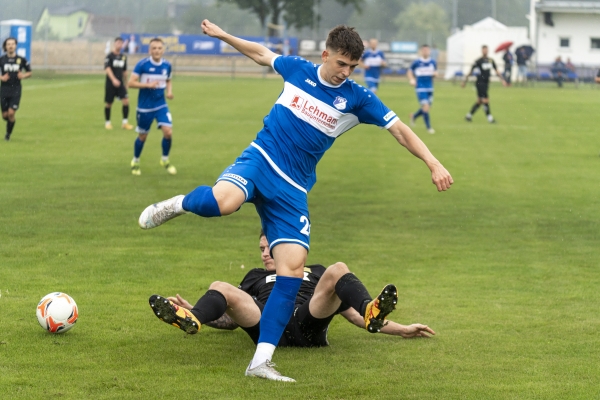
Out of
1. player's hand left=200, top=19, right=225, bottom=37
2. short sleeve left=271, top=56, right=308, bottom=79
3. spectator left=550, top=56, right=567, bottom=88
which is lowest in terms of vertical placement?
short sleeve left=271, top=56, right=308, bottom=79

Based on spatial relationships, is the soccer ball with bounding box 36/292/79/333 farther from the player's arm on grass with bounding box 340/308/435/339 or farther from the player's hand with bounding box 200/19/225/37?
the player's hand with bounding box 200/19/225/37

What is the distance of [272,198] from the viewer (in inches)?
214

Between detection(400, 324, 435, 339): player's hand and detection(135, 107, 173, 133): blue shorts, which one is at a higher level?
detection(135, 107, 173, 133): blue shorts

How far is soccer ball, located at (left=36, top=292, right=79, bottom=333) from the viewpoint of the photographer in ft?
19.3

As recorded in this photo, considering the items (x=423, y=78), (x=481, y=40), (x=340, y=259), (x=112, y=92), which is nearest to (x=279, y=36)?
(x=481, y=40)

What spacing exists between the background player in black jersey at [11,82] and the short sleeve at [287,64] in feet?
48.4

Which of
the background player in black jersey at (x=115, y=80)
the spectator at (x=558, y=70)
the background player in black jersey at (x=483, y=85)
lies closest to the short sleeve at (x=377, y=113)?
the background player in black jersey at (x=115, y=80)

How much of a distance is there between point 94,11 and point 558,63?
3024 cm

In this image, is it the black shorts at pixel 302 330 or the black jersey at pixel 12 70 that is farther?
the black jersey at pixel 12 70

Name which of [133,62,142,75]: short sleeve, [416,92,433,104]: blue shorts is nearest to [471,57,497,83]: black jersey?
[416,92,433,104]: blue shorts

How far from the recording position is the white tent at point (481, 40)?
57000 millimetres

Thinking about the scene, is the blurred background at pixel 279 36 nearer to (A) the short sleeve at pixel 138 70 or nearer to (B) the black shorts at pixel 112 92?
(B) the black shorts at pixel 112 92

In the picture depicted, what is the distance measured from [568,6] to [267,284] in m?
49.1

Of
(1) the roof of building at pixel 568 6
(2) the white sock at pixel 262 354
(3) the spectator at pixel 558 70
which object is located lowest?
(2) the white sock at pixel 262 354
